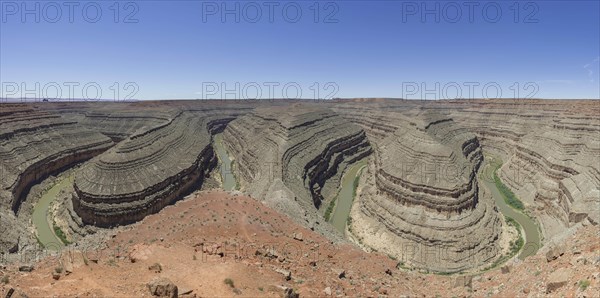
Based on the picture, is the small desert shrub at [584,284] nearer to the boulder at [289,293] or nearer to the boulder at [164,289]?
the boulder at [289,293]

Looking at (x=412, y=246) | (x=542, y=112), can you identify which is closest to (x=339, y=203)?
(x=412, y=246)

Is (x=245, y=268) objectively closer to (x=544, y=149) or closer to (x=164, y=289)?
(x=164, y=289)

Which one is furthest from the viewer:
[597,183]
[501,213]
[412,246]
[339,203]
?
[339,203]

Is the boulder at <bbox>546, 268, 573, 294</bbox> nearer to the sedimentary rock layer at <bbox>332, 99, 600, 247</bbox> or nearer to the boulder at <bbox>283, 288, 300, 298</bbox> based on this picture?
the boulder at <bbox>283, 288, 300, 298</bbox>

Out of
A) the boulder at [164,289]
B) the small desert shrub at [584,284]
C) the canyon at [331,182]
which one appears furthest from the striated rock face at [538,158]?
the boulder at [164,289]

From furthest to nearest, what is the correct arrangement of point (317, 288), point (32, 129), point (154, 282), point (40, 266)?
point (32, 129)
point (40, 266)
point (317, 288)
point (154, 282)

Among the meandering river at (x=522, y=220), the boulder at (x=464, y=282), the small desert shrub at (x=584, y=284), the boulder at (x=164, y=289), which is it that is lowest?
the meandering river at (x=522, y=220)

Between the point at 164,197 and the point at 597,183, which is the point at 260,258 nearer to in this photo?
the point at 164,197

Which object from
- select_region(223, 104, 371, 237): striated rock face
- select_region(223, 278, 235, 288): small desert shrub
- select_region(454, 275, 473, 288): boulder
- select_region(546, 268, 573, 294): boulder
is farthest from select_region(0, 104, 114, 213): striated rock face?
select_region(546, 268, 573, 294): boulder
